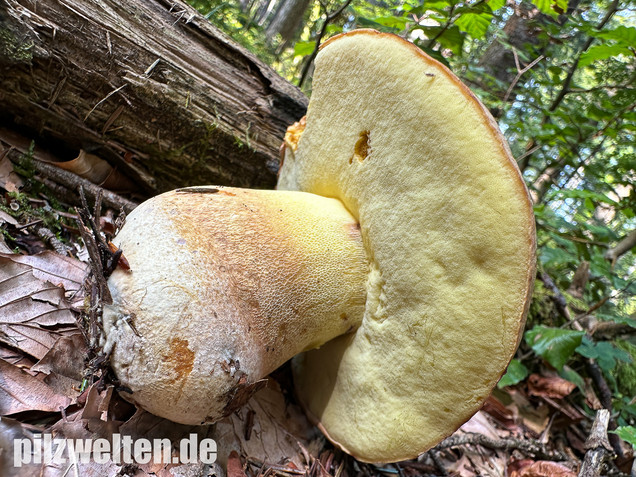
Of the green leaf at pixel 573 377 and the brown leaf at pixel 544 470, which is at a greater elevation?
the green leaf at pixel 573 377

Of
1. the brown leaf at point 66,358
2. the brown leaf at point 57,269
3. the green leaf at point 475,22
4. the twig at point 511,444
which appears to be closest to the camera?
the brown leaf at point 66,358

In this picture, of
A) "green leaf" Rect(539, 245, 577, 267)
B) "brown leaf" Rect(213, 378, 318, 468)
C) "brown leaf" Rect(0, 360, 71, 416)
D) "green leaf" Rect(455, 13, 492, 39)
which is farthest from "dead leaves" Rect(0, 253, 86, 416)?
"green leaf" Rect(539, 245, 577, 267)

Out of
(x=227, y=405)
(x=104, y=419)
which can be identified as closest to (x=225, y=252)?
(x=227, y=405)

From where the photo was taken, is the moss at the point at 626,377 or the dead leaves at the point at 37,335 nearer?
the dead leaves at the point at 37,335

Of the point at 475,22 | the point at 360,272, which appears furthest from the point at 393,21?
the point at 360,272

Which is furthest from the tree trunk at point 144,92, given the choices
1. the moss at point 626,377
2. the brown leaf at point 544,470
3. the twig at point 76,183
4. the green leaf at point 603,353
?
the moss at point 626,377

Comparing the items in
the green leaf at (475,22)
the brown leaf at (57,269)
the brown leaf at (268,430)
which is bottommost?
the brown leaf at (268,430)

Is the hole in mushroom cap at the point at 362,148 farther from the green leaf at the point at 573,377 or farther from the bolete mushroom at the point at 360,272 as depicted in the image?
the green leaf at the point at 573,377
